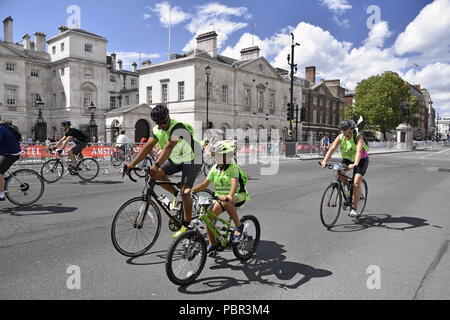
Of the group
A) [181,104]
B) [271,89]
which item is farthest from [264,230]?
[271,89]

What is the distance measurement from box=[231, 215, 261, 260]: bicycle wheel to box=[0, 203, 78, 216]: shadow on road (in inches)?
173

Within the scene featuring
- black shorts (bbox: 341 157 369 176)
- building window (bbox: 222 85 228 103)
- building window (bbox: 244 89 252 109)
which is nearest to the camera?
black shorts (bbox: 341 157 369 176)

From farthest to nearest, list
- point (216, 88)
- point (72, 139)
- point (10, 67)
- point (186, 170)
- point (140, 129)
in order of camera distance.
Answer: point (10, 67) → point (216, 88) → point (140, 129) → point (72, 139) → point (186, 170)

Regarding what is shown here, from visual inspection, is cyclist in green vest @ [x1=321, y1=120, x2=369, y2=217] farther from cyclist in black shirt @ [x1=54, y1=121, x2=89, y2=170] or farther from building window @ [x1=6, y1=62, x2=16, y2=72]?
building window @ [x1=6, y1=62, x2=16, y2=72]

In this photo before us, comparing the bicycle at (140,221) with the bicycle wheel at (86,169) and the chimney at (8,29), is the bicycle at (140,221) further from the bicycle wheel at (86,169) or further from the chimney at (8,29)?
the chimney at (8,29)

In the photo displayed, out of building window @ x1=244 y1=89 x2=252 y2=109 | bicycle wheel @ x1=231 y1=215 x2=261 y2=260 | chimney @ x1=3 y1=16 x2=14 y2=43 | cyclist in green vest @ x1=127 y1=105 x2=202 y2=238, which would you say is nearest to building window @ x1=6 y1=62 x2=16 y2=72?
chimney @ x1=3 y1=16 x2=14 y2=43

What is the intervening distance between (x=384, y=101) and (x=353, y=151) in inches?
2300

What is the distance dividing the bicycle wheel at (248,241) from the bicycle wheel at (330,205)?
6.77ft

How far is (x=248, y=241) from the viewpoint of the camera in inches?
173

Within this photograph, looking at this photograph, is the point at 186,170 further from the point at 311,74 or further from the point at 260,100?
the point at 311,74

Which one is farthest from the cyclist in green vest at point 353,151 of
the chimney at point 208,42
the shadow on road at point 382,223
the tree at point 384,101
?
the tree at point 384,101

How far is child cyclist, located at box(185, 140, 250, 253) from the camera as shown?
3908mm

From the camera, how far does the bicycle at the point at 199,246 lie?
349cm

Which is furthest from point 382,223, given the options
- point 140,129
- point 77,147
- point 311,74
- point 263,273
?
point 311,74
